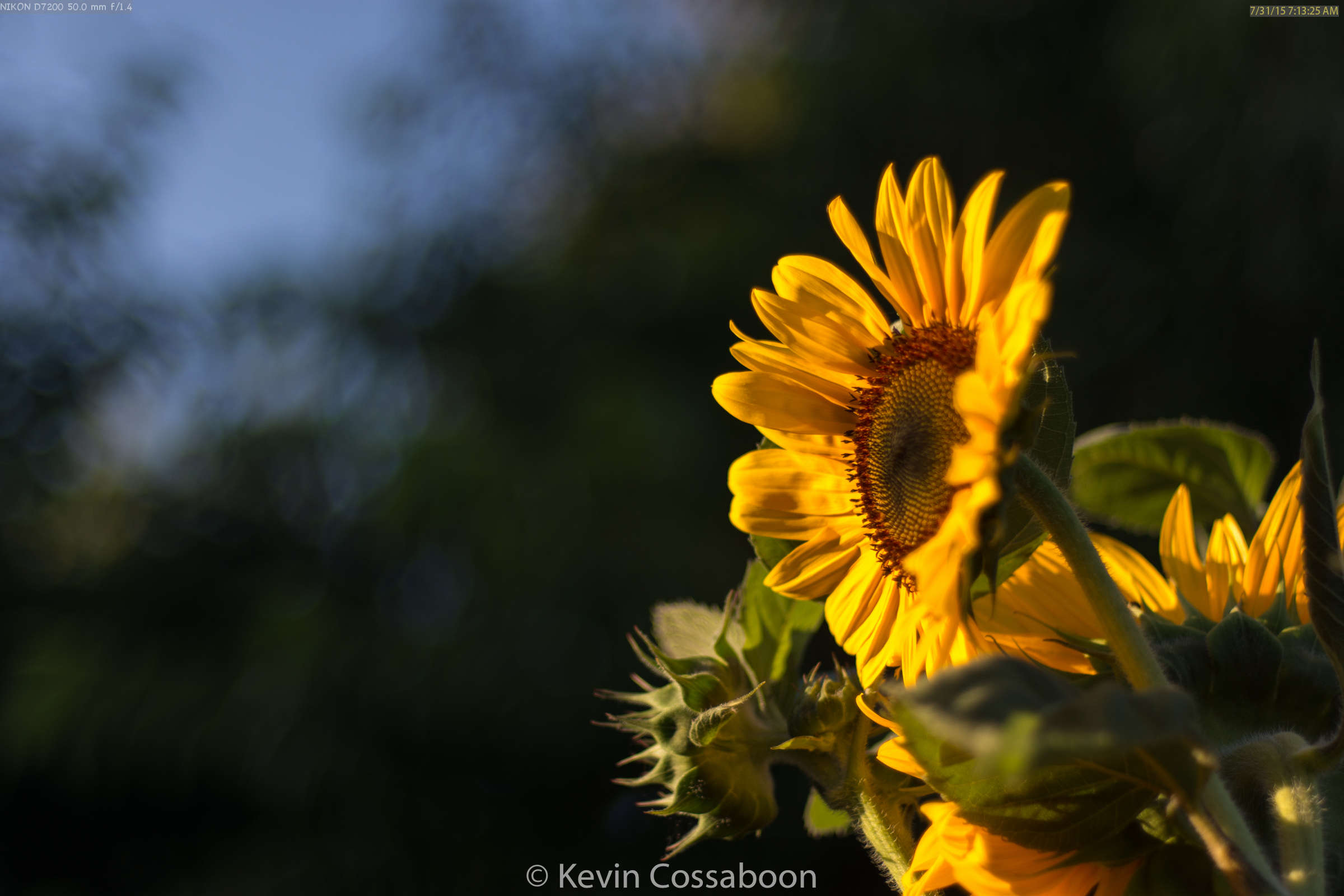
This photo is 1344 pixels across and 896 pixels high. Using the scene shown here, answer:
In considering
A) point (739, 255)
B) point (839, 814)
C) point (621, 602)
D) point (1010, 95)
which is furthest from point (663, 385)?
point (839, 814)

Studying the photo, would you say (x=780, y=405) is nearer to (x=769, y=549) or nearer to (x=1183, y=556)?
(x=769, y=549)

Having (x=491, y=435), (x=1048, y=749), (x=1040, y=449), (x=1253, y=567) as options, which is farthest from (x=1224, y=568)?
(x=491, y=435)

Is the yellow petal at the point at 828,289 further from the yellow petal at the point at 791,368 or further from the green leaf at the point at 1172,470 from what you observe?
the green leaf at the point at 1172,470

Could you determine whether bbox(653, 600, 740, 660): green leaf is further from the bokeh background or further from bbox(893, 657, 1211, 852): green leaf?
the bokeh background

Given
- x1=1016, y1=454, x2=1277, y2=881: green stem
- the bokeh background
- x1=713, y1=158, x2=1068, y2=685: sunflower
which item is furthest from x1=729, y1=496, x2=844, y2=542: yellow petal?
the bokeh background

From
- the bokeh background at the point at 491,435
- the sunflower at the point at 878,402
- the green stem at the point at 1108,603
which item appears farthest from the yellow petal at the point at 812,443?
the bokeh background at the point at 491,435

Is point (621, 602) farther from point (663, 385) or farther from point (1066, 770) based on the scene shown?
point (1066, 770)
